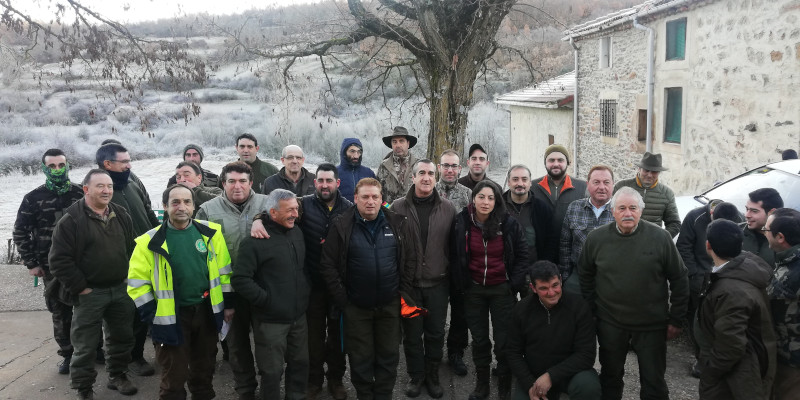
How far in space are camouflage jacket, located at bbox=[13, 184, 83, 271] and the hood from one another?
5.54 metres

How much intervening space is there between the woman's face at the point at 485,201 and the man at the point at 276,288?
4.83ft

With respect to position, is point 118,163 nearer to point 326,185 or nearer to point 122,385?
point 122,385

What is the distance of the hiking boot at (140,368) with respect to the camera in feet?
16.5

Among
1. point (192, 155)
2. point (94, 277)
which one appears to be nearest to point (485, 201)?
point (94, 277)

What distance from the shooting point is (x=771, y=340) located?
3.34 meters

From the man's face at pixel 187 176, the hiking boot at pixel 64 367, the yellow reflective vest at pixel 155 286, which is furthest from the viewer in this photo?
the man's face at pixel 187 176

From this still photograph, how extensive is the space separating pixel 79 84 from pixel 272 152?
18356 mm

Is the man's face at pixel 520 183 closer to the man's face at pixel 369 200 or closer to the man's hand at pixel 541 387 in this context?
the man's face at pixel 369 200

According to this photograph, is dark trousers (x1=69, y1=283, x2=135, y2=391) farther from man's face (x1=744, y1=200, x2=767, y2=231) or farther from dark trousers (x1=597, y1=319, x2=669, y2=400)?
man's face (x1=744, y1=200, x2=767, y2=231)

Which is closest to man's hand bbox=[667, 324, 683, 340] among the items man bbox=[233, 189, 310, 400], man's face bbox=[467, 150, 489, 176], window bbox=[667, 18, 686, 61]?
man's face bbox=[467, 150, 489, 176]

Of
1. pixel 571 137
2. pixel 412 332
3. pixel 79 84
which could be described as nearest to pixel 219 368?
pixel 412 332

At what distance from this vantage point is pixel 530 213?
4949mm

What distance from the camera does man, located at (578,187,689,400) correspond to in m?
3.88

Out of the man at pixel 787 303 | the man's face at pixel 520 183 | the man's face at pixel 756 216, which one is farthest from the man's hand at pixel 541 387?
the man's face at pixel 756 216
